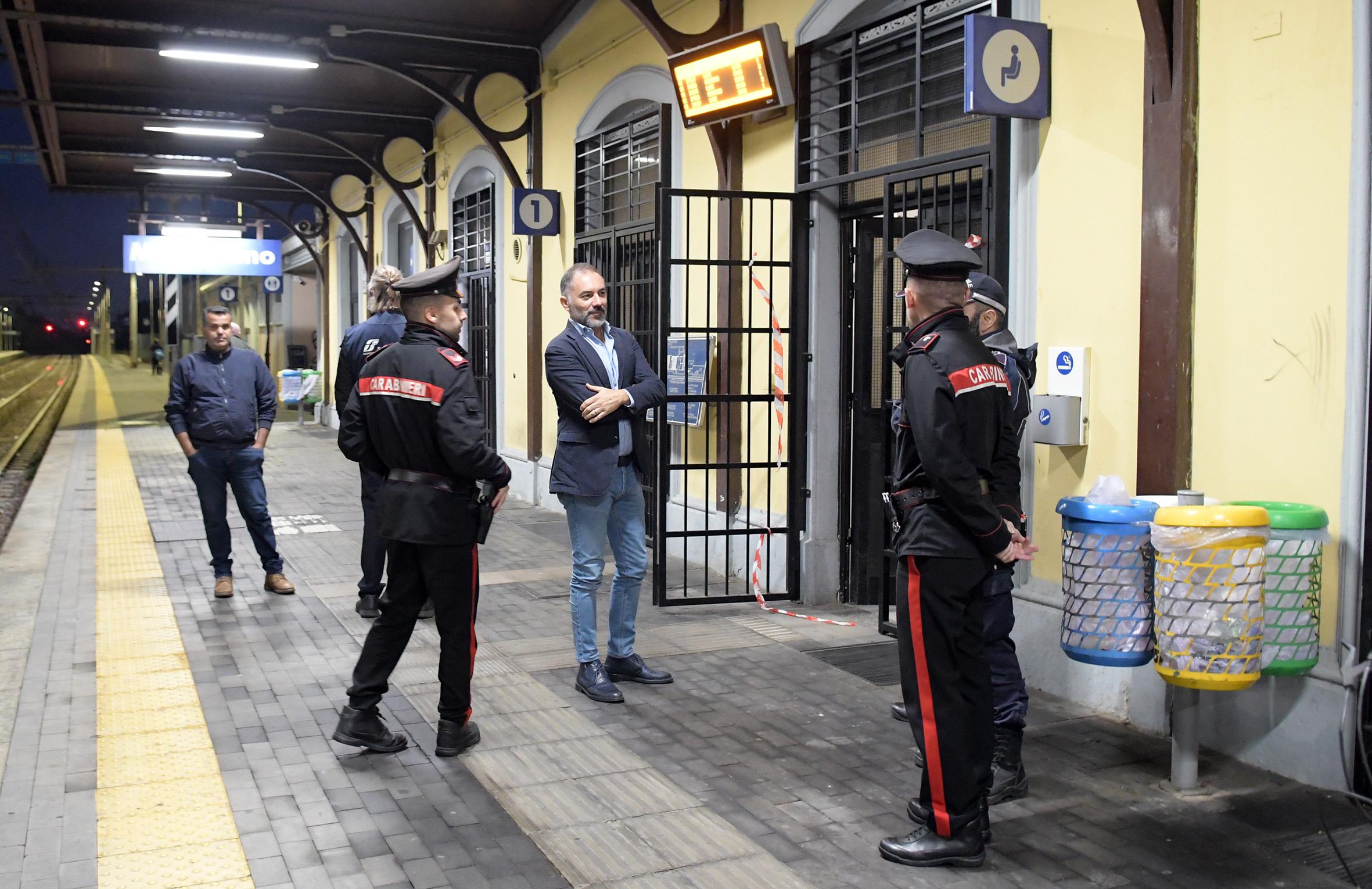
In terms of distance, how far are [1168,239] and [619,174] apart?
5.73 m

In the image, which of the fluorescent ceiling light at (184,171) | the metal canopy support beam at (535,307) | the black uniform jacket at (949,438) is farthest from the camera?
the fluorescent ceiling light at (184,171)

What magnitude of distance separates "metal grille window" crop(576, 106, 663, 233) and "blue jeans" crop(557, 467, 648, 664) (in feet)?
12.9

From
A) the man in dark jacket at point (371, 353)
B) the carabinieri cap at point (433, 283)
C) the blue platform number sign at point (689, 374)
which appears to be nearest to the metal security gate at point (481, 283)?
the blue platform number sign at point (689, 374)

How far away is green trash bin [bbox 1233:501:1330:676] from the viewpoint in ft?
12.5

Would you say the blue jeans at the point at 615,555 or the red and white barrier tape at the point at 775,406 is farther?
the red and white barrier tape at the point at 775,406

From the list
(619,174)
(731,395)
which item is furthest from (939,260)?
(619,174)

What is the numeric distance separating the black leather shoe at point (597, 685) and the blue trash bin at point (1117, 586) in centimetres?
205

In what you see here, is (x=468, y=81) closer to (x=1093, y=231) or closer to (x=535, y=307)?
(x=535, y=307)

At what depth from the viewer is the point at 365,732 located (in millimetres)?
4359

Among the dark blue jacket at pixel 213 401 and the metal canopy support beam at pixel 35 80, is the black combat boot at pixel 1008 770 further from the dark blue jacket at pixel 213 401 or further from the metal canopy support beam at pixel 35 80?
the metal canopy support beam at pixel 35 80

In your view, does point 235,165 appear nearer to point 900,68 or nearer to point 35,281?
point 900,68

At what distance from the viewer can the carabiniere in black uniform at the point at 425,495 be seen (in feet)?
13.9

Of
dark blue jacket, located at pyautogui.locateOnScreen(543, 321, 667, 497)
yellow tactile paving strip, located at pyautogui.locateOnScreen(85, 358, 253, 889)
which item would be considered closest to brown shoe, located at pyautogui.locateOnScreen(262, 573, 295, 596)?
yellow tactile paving strip, located at pyautogui.locateOnScreen(85, 358, 253, 889)

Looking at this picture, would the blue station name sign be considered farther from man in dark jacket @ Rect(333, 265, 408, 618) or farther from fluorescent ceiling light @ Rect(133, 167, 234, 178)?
man in dark jacket @ Rect(333, 265, 408, 618)
